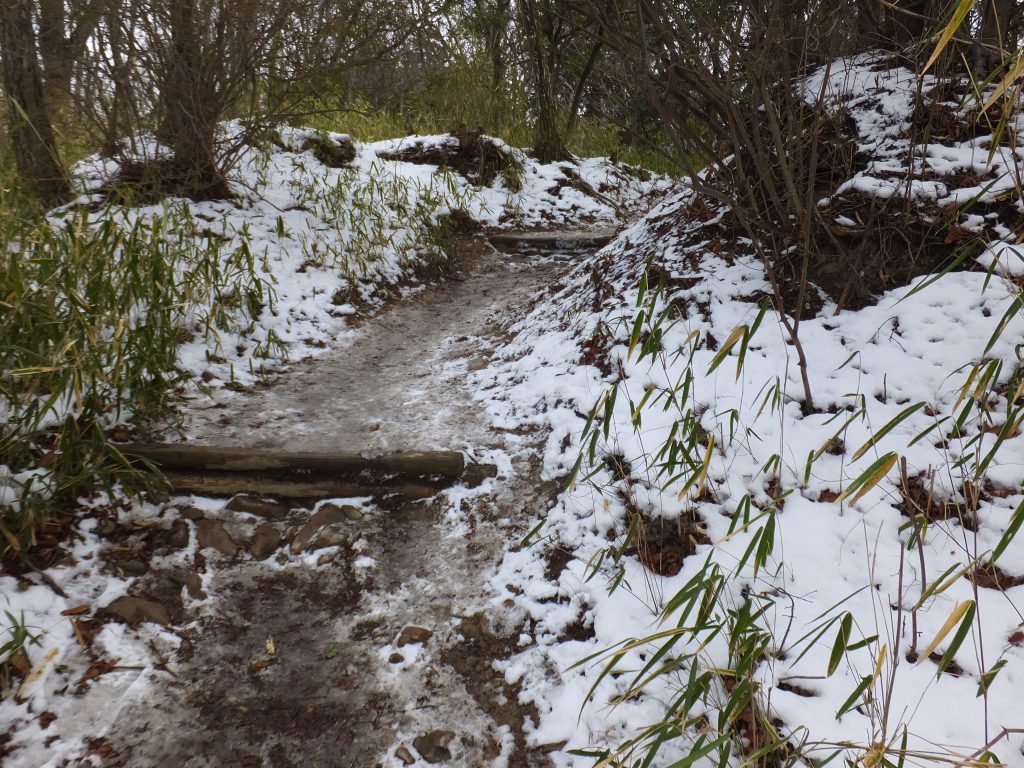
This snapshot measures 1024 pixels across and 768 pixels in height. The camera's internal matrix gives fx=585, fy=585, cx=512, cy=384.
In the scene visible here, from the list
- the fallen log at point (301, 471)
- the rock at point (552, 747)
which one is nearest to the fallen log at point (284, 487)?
the fallen log at point (301, 471)

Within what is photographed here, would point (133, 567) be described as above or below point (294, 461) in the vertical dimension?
below

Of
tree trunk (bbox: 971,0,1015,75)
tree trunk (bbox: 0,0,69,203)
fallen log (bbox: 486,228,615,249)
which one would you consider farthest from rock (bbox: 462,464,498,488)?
fallen log (bbox: 486,228,615,249)

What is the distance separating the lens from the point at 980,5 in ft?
11.7

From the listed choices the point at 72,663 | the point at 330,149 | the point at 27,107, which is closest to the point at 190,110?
the point at 27,107

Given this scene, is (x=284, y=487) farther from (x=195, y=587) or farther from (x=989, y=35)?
(x=989, y=35)

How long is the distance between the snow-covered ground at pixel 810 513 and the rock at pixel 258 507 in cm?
123

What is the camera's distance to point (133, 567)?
8.45ft

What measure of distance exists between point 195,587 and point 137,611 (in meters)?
0.23

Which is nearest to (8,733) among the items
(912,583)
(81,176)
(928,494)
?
(912,583)

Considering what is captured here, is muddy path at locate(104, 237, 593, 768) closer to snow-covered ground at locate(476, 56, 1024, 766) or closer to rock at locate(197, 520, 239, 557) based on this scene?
rock at locate(197, 520, 239, 557)

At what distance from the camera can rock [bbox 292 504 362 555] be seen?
2.90m

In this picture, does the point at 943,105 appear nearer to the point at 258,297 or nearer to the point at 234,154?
the point at 258,297

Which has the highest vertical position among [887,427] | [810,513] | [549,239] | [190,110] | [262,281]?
[190,110]

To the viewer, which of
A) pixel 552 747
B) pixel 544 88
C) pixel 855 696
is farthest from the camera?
pixel 544 88
